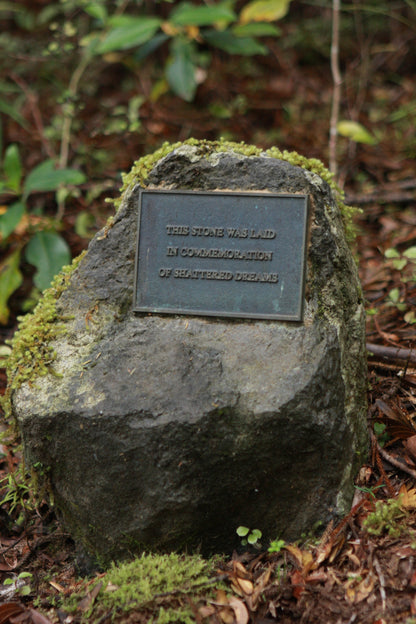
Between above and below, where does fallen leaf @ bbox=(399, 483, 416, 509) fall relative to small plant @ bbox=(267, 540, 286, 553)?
above

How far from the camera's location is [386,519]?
2.44 meters

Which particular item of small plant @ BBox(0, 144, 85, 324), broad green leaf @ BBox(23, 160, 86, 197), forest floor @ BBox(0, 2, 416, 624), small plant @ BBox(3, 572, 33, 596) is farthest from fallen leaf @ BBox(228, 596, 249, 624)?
broad green leaf @ BBox(23, 160, 86, 197)

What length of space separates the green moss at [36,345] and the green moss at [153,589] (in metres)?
0.94

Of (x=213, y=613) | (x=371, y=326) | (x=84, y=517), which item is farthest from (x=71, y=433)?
(x=371, y=326)

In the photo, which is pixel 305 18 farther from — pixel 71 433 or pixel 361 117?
pixel 71 433

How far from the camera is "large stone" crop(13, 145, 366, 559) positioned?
2432mm

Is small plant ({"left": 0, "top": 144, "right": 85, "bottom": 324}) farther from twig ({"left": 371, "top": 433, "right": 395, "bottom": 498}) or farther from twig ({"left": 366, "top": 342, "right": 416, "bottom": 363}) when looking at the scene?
twig ({"left": 371, "top": 433, "right": 395, "bottom": 498})

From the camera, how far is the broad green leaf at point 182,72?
16.6 ft

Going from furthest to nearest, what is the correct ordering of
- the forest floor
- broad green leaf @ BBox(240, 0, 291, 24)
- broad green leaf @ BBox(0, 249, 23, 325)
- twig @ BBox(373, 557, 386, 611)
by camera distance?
broad green leaf @ BBox(240, 0, 291, 24) < broad green leaf @ BBox(0, 249, 23, 325) < the forest floor < twig @ BBox(373, 557, 386, 611)

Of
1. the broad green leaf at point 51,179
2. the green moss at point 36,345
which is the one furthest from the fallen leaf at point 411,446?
the broad green leaf at point 51,179

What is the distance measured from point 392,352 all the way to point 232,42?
3.55 metres

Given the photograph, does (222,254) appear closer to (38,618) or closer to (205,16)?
(38,618)

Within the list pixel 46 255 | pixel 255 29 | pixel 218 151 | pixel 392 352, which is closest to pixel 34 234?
pixel 46 255

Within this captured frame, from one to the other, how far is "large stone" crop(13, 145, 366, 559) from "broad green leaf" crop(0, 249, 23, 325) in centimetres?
171
